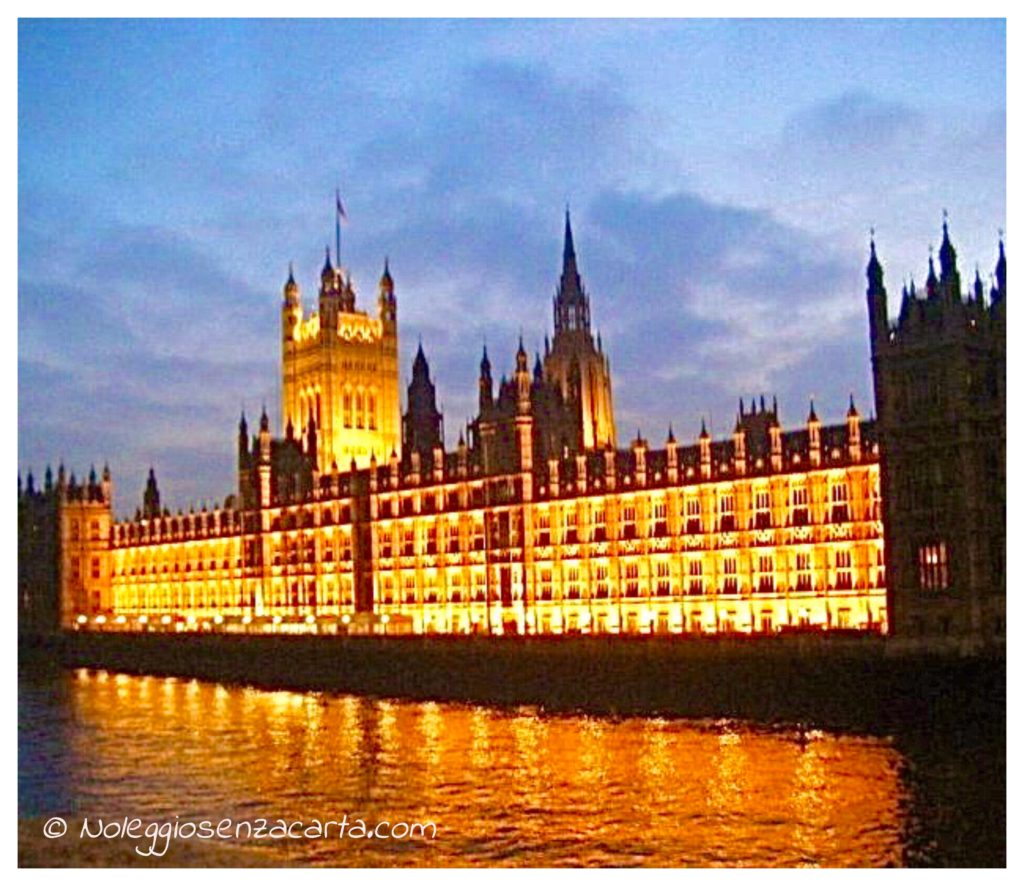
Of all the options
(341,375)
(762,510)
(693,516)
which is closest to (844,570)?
(762,510)

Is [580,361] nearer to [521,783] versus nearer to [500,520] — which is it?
[500,520]

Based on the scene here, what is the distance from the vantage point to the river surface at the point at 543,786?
23125 millimetres

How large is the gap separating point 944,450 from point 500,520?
25385mm

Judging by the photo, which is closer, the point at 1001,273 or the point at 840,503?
the point at 1001,273

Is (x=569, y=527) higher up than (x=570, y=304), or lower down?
lower down

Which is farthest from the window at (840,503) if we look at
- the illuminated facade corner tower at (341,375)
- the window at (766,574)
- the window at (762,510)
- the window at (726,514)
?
the illuminated facade corner tower at (341,375)

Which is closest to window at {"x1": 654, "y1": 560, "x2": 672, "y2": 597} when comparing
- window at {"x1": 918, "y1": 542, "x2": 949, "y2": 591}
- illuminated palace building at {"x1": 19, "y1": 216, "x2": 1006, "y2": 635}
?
illuminated palace building at {"x1": 19, "y1": 216, "x2": 1006, "y2": 635}

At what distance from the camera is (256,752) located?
112 ft

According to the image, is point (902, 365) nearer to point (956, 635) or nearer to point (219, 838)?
point (956, 635)

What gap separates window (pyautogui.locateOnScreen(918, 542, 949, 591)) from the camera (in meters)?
37.6

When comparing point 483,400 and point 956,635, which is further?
point 483,400

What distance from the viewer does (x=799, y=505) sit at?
4988cm
